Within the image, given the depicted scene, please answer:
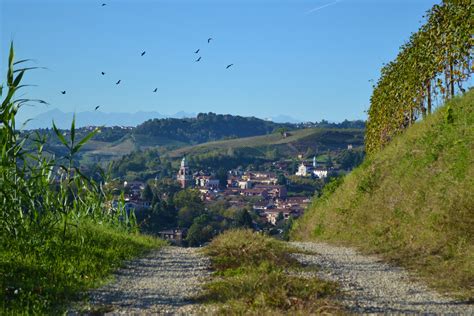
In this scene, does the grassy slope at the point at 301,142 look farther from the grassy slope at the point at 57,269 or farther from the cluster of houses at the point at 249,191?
the grassy slope at the point at 57,269

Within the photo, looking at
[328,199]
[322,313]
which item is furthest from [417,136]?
[322,313]

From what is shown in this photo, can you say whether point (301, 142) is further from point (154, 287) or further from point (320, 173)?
point (154, 287)

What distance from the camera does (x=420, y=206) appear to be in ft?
44.4

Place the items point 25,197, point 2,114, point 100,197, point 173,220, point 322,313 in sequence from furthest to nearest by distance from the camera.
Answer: point 173,220
point 100,197
point 25,197
point 2,114
point 322,313

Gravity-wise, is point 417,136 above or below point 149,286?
above

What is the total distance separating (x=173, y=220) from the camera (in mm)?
31984

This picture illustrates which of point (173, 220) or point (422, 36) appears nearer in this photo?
point (422, 36)

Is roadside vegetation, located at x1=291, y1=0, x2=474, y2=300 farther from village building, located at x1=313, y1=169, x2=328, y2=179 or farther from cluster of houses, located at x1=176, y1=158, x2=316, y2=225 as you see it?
village building, located at x1=313, y1=169, x2=328, y2=179

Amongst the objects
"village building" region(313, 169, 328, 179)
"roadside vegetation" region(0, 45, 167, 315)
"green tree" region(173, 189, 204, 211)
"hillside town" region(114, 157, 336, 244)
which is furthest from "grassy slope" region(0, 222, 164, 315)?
"village building" region(313, 169, 328, 179)

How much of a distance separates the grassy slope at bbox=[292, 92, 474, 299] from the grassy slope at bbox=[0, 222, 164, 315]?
5.10m

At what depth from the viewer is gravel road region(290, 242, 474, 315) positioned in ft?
24.4

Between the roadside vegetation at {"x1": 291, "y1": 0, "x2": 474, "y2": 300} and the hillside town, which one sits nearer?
the roadside vegetation at {"x1": 291, "y1": 0, "x2": 474, "y2": 300}

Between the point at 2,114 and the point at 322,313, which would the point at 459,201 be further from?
the point at 2,114

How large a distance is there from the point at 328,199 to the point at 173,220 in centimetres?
1285
